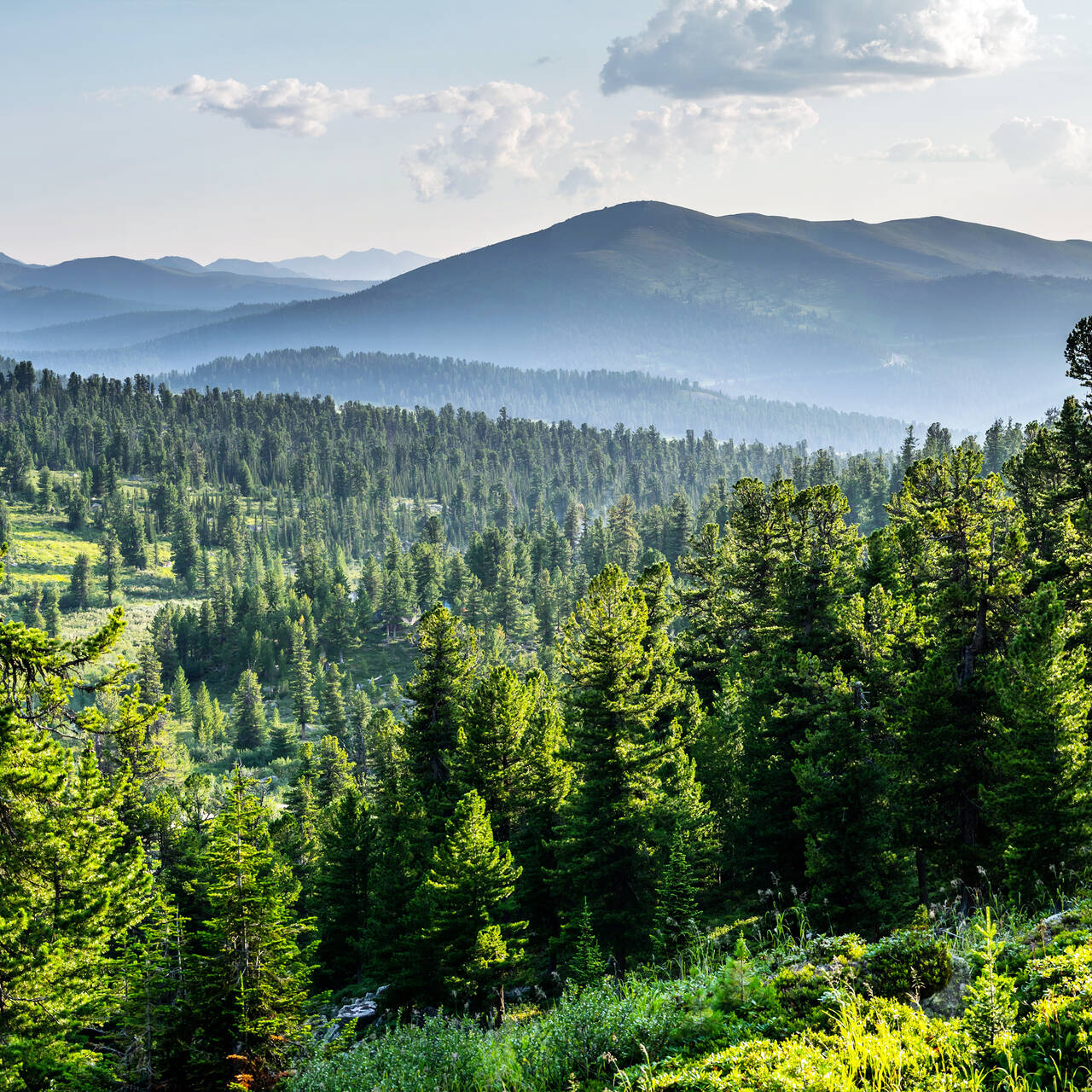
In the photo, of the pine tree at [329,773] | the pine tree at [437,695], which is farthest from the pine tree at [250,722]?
the pine tree at [437,695]

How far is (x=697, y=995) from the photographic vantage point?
1049 centimetres

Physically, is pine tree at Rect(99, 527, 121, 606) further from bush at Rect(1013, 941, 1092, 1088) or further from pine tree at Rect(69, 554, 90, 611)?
bush at Rect(1013, 941, 1092, 1088)

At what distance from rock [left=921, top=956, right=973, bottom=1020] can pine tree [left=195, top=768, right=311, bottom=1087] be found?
52.3 ft

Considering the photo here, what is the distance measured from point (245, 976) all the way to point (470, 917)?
7.93 metres

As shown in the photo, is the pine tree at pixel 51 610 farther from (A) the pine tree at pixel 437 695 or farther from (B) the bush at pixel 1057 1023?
(B) the bush at pixel 1057 1023

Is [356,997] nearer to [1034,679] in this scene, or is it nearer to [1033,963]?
[1034,679]

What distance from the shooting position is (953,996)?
29.1 feet

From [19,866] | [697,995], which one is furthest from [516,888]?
[697,995]

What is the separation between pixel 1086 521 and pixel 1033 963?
23.8 meters

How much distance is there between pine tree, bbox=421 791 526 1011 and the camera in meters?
25.5

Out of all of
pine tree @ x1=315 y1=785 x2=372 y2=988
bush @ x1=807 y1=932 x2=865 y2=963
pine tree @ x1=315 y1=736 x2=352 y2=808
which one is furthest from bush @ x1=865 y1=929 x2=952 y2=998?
pine tree @ x1=315 y1=736 x2=352 y2=808

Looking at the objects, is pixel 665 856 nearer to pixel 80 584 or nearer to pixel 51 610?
pixel 51 610

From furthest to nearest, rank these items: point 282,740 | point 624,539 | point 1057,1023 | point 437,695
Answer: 1. point 624,539
2. point 282,740
3. point 437,695
4. point 1057,1023

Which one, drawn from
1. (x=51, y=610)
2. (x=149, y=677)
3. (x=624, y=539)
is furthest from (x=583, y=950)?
(x=51, y=610)
